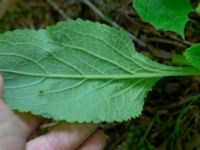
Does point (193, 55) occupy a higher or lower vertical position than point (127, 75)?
higher

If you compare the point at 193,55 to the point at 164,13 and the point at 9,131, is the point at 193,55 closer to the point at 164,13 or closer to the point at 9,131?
→ the point at 164,13

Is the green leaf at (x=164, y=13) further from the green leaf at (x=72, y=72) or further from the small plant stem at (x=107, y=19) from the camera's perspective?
the small plant stem at (x=107, y=19)

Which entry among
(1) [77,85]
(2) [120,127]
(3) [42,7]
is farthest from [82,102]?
(3) [42,7]

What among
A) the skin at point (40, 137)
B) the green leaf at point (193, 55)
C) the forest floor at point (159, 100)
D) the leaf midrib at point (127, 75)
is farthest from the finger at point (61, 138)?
the green leaf at point (193, 55)

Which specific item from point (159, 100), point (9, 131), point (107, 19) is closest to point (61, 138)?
point (9, 131)

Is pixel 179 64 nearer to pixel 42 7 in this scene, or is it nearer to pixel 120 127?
pixel 120 127

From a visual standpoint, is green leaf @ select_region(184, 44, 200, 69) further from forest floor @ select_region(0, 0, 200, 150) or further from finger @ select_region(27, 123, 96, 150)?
finger @ select_region(27, 123, 96, 150)

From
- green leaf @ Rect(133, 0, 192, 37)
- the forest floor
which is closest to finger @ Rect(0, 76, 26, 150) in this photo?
the forest floor
